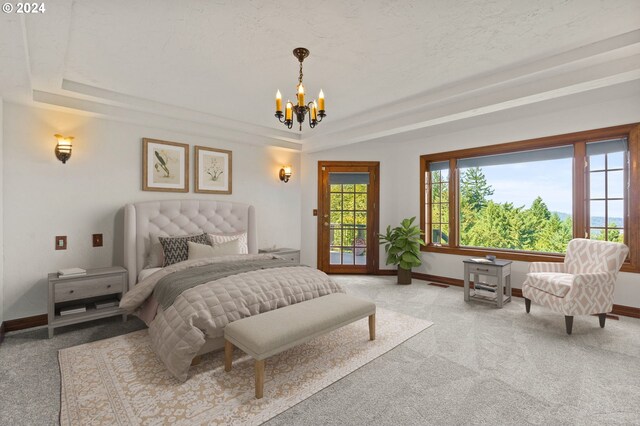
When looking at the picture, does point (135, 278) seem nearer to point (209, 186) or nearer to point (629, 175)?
point (209, 186)

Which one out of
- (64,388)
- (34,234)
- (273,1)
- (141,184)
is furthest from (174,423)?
(141,184)

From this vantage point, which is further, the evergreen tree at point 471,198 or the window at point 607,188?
the evergreen tree at point 471,198

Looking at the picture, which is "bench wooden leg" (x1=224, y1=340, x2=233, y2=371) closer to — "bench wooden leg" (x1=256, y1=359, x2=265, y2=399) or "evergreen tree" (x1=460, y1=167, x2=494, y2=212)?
"bench wooden leg" (x1=256, y1=359, x2=265, y2=399)

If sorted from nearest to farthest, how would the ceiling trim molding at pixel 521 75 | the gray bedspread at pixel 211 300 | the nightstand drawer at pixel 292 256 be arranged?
the gray bedspread at pixel 211 300
the ceiling trim molding at pixel 521 75
the nightstand drawer at pixel 292 256

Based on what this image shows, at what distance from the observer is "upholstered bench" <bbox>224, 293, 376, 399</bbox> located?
2.01 m

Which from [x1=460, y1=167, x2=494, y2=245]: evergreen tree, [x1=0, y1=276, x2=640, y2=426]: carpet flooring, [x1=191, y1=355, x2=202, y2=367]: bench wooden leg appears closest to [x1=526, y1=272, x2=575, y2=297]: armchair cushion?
[x1=0, y1=276, x2=640, y2=426]: carpet flooring

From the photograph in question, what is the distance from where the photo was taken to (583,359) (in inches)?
98.8

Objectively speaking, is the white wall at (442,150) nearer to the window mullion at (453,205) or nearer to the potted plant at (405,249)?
the window mullion at (453,205)

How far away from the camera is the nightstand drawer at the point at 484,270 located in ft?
13.0

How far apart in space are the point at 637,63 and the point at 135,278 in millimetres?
5224

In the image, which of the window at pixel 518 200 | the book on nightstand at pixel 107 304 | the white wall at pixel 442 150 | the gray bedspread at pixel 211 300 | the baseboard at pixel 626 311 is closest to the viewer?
the gray bedspread at pixel 211 300

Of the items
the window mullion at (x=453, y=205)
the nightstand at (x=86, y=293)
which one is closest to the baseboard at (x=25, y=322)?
the nightstand at (x=86, y=293)

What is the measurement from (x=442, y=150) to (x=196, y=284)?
4395mm

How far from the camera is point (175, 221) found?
4047 millimetres
